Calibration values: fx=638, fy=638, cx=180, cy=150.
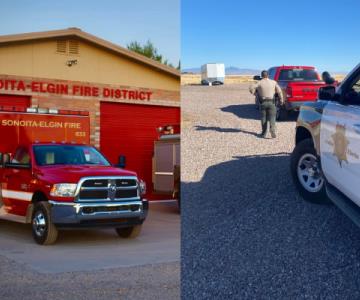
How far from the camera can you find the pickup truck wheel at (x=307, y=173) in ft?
5.74

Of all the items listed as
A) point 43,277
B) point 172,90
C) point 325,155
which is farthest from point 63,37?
point 325,155

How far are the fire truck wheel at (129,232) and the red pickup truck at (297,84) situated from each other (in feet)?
13.1

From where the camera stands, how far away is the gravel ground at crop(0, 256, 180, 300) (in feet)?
13.2

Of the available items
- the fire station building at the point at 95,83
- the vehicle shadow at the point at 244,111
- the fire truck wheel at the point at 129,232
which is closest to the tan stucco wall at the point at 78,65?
the fire station building at the point at 95,83

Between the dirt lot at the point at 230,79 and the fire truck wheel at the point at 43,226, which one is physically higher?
the dirt lot at the point at 230,79

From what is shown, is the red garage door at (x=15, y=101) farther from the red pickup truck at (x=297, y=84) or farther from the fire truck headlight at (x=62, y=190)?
the red pickup truck at (x=297, y=84)

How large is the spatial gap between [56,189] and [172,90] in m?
1.27

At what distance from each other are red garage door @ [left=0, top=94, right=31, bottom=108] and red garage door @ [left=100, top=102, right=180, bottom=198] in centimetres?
66

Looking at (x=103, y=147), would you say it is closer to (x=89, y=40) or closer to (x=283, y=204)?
(x=89, y=40)

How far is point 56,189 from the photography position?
533 cm

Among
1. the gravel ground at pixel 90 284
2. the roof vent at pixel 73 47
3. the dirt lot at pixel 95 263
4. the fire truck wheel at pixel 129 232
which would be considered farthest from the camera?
the fire truck wheel at pixel 129 232

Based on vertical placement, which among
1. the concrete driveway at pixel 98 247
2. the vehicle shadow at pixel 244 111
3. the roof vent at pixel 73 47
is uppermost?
the roof vent at pixel 73 47

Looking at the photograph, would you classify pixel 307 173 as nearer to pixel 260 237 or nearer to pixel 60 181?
pixel 260 237

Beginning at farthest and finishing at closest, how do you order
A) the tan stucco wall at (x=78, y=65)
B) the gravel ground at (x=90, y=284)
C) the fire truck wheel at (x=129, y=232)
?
the fire truck wheel at (x=129, y=232) → the tan stucco wall at (x=78, y=65) → the gravel ground at (x=90, y=284)
